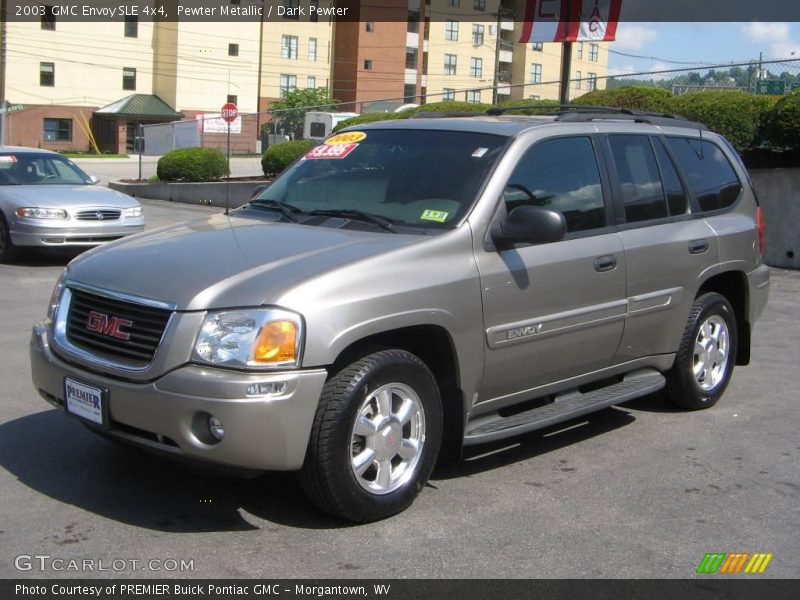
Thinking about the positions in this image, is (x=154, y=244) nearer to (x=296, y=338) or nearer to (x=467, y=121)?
A: (x=296, y=338)

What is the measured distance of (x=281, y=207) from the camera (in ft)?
18.2

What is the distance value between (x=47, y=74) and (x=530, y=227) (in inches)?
2408

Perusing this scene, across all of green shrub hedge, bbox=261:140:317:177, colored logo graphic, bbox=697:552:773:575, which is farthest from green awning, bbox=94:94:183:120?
colored logo graphic, bbox=697:552:773:575

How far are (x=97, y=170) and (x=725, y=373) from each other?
37.5 meters

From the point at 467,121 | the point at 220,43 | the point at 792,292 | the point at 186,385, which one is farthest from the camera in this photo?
the point at 220,43

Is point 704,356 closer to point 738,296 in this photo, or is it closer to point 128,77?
point 738,296

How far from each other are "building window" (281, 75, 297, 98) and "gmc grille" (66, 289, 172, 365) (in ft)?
214

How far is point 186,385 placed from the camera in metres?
4.07

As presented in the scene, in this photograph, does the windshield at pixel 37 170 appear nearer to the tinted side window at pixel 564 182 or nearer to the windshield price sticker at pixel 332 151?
the windshield price sticker at pixel 332 151

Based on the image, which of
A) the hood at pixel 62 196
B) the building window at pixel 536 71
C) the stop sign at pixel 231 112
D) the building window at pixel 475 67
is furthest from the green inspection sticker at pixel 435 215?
the building window at pixel 536 71

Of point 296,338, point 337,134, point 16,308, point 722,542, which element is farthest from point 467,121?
point 16,308

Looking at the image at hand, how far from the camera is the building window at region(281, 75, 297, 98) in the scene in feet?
225

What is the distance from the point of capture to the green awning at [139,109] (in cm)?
6194

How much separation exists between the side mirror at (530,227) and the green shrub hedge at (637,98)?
11.2 m
